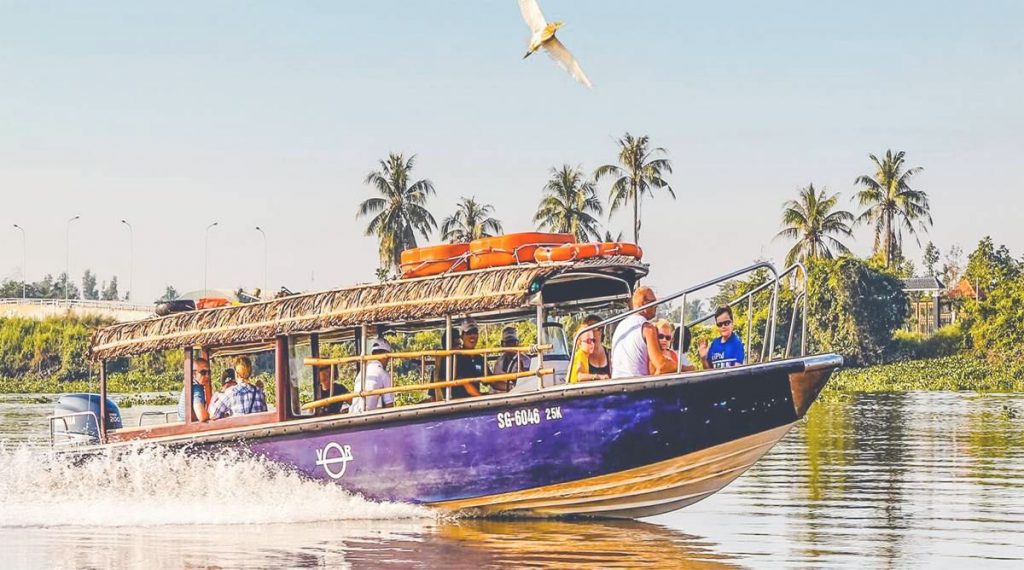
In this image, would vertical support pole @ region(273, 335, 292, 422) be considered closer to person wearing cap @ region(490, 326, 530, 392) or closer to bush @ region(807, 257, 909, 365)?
person wearing cap @ region(490, 326, 530, 392)

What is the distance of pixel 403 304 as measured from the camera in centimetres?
1345

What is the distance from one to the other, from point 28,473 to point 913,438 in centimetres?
1468

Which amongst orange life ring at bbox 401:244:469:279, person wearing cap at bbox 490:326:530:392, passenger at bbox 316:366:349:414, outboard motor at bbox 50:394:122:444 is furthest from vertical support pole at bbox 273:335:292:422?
outboard motor at bbox 50:394:122:444

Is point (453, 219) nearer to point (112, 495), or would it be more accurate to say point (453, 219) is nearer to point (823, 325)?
point (823, 325)

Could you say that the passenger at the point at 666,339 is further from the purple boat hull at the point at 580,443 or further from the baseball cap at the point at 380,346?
the baseball cap at the point at 380,346

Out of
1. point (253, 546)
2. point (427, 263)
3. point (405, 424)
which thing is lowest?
point (253, 546)

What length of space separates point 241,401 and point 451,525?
2.67 metres

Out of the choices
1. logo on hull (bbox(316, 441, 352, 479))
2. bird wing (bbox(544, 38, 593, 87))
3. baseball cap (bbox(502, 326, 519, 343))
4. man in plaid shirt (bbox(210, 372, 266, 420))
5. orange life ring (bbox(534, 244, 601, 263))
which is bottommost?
logo on hull (bbox(316, 441, 352, 479))

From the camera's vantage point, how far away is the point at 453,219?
64.4 meters

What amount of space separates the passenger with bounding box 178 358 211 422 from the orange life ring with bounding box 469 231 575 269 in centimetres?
338

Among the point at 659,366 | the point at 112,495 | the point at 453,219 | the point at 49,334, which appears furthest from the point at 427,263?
the point at 49,334

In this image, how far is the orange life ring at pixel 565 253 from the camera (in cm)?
1301

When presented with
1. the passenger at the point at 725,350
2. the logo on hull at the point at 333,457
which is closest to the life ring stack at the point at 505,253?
the passenger at the point at 725,350

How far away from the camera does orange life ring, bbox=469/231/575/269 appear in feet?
43.8
